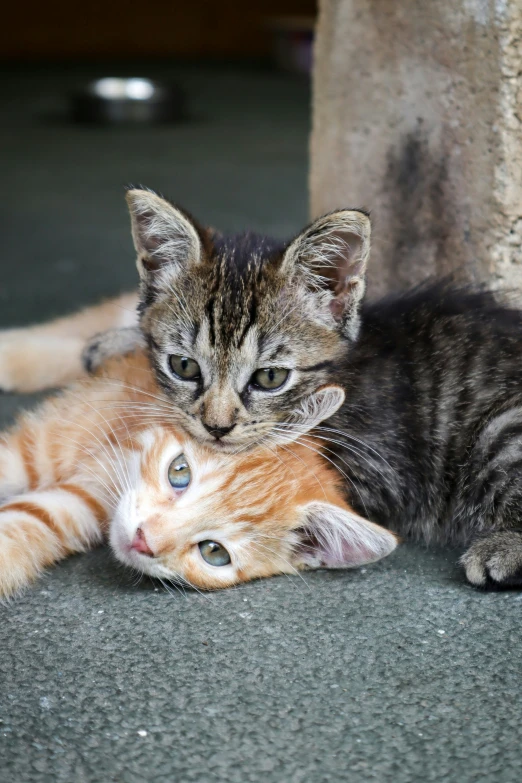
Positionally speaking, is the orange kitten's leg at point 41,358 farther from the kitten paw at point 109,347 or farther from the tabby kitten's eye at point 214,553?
the tabby kitten's eye at point 214,553

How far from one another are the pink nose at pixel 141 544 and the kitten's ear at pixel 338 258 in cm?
56

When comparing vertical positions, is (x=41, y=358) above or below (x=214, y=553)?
below

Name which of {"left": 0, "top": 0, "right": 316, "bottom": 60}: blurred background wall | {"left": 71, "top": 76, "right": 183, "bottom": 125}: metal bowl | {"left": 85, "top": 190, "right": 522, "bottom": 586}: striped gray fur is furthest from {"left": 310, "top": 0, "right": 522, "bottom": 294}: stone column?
{"left": 0, "top": 0, "right": 316, "bottom": 60}: blurred background wall

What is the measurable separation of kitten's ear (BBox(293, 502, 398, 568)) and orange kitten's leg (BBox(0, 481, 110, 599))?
1.27 ft

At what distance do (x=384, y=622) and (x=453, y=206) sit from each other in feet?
3.53

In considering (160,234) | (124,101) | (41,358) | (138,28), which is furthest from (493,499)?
(138,28)

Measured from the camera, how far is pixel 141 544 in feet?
4.82

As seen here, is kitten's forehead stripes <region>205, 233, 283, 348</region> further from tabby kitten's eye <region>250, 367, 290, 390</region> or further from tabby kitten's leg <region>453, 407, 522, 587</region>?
tabby kitten's leg <region>453, 407, 522, 587</region>

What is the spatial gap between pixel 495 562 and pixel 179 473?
58 centimetres

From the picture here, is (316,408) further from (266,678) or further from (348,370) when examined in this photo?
(266,678)

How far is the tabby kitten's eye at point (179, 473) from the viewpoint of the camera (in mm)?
1560

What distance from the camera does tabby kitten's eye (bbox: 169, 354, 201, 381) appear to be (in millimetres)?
1703

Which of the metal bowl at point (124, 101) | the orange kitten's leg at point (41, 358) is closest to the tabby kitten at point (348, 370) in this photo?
the orange kitten's leg at point (41, 358)

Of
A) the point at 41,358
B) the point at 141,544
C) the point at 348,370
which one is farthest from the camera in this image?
the point at 41,358
